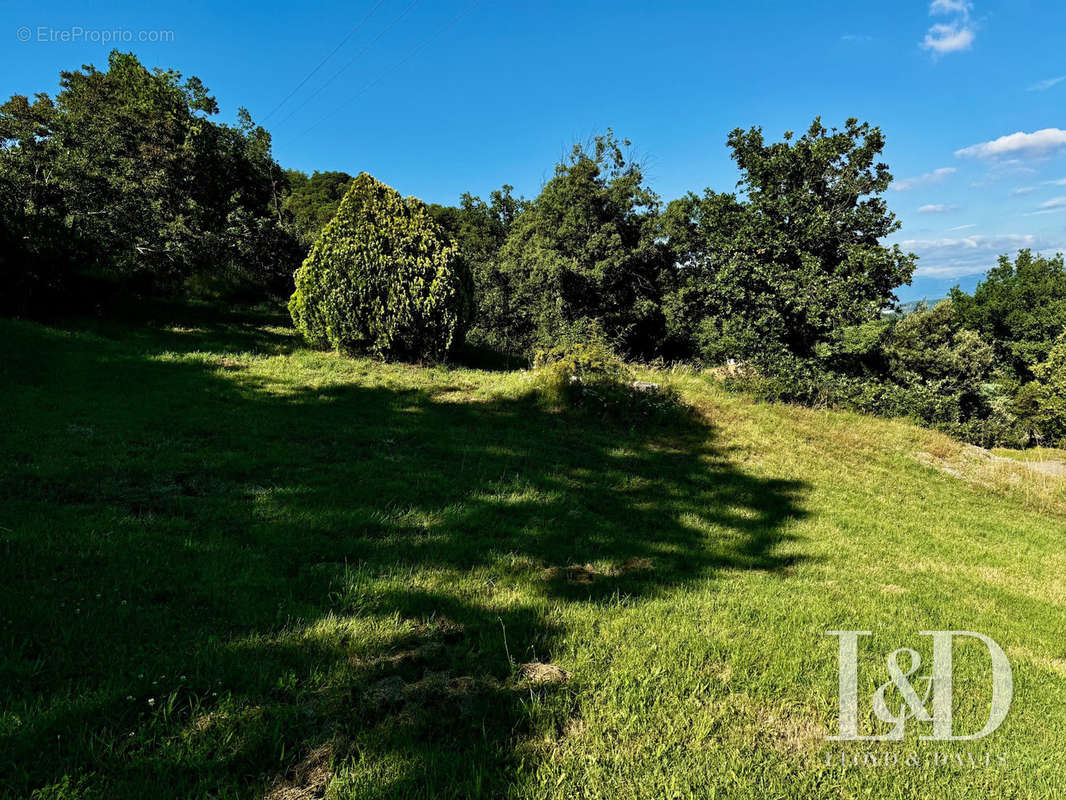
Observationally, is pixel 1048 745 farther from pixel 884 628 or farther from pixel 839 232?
pixel 839 232

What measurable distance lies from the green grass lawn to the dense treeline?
4122 millimetres

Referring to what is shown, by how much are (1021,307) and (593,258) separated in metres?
38.5

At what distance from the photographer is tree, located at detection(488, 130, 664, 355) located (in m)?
25.5

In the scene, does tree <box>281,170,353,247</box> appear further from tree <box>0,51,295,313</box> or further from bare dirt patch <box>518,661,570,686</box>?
bare dirt patch <box>518,661,570,686</box>

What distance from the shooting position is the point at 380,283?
10.0 meters

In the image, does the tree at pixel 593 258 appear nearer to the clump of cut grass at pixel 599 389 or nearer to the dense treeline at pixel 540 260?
the dense treeline at pixel 540 260

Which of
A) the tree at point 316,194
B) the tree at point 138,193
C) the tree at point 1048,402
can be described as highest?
the tree at point 316,194

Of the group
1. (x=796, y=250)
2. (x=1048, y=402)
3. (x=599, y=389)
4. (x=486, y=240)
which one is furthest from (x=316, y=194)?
(x=1048, y=402)

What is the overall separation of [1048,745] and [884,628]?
0.94 metres

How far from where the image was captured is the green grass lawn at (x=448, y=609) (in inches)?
79.1

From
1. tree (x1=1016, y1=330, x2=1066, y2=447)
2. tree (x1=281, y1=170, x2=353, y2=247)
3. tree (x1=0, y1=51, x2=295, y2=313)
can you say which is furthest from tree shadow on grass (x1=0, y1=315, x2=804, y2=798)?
tree (x1=281, y1=170, x2=353, y2=247)

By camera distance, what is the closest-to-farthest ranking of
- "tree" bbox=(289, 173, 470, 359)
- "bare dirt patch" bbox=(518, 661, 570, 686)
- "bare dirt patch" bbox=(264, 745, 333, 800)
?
1. "bare dirt patch" bbox=(264, 745, 333, 800)
2. "bare dirt patch" bbox=(518, 661, 570, 686)
3. "tree" bbox=(289, 173, 470, 359)

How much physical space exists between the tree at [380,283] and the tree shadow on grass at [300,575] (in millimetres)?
3453

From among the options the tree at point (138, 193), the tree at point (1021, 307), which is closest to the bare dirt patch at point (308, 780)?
the tree at point (138, 193)
